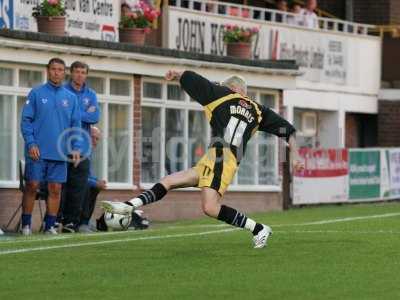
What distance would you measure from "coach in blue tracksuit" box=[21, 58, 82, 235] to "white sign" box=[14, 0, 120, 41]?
5104 mm

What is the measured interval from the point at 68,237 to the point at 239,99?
3046 millimetres

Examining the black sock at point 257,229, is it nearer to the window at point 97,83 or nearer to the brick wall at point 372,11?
the window at point 97,83

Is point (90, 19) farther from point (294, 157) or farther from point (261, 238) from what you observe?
point (261, 238)

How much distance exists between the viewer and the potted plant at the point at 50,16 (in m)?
24.3

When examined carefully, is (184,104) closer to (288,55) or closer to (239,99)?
(288,55)

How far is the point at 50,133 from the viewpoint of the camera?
1945 centimetres

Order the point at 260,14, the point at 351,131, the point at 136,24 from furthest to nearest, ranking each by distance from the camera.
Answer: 1. the point at 351,131
2. the point at 260,14
3. the point at 136,24

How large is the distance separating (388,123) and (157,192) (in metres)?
25.4

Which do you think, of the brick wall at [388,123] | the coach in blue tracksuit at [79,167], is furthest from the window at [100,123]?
the brick wall at [388,123]

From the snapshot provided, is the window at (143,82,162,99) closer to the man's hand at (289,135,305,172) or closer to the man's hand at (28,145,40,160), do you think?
the man's hand at (28,145,40,160)

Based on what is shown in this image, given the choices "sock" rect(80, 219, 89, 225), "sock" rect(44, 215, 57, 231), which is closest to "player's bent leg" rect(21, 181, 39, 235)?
"sock" rect(44, 215, 57, 231)

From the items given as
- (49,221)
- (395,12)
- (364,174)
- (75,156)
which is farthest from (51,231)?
(395,12)

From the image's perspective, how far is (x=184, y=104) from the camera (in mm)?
28656

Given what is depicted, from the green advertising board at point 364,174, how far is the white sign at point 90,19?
27.3ft
